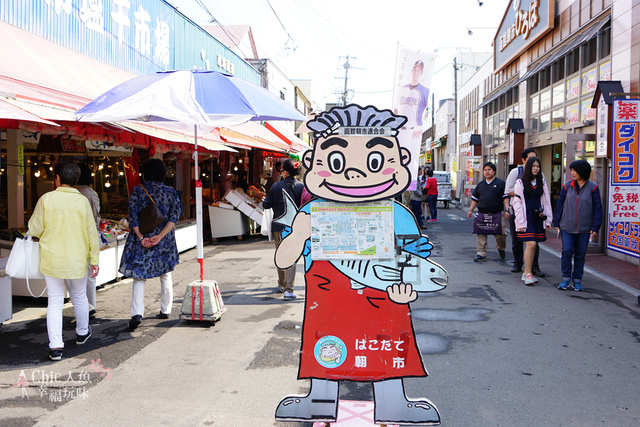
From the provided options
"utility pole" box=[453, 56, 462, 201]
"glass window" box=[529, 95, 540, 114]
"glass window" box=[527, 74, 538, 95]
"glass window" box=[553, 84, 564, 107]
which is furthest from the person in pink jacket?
"utility pole" box=[453, 56, 462, 201]

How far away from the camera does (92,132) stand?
728 centimetres

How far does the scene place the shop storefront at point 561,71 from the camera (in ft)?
35.1

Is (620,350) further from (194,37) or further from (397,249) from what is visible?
(194,37)

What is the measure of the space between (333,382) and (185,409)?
1.18 meters

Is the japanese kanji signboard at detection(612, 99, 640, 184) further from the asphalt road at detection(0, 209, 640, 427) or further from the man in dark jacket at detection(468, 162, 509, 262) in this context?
the asphalt road at detection(0, 209, 640, 427)

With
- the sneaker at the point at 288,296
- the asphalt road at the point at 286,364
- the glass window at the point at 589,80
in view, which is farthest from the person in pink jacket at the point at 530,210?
the glass window at the point at 589,80

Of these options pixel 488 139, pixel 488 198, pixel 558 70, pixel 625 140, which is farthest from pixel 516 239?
pixel 488 139

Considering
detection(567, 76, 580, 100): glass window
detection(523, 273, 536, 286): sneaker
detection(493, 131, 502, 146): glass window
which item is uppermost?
detection(567, 76, 580, 100): glass window

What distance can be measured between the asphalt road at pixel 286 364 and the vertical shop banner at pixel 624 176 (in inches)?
60.3

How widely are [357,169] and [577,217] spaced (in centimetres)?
523

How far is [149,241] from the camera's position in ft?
17.9

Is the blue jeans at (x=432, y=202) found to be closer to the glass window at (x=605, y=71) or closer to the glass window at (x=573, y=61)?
the glass window at (x=573, y=61)

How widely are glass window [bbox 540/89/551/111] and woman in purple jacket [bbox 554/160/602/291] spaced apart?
900cm

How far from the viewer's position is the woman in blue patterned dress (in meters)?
5.45
